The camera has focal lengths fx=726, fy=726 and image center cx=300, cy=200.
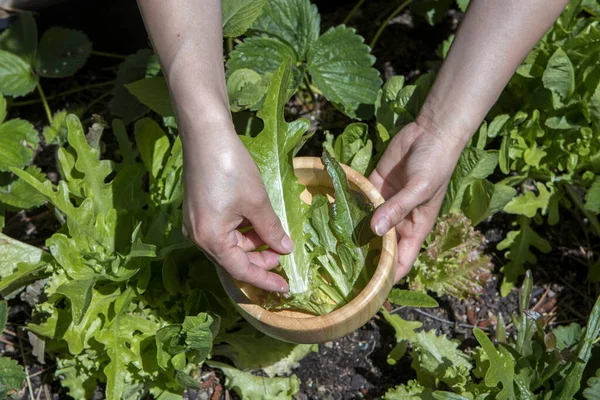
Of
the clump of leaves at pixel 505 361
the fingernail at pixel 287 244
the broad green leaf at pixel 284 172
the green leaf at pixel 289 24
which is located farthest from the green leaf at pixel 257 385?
the green leaf at pixel 289 24

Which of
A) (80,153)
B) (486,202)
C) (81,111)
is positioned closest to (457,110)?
(486,202)

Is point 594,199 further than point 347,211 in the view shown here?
Yes

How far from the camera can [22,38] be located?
6.31 ft

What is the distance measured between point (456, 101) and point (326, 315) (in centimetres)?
49

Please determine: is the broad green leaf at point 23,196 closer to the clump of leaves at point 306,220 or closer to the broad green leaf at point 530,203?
the clump of leaves at point 306,220

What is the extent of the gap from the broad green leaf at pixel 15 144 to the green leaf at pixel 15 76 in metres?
0.16

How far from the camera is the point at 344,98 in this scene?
5.70 feet

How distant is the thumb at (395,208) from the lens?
1262 mm

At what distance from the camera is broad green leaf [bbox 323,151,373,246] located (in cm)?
132

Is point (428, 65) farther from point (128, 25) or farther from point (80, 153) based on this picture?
point (80, 153)

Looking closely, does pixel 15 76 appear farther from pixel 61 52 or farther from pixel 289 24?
pixel 289 24

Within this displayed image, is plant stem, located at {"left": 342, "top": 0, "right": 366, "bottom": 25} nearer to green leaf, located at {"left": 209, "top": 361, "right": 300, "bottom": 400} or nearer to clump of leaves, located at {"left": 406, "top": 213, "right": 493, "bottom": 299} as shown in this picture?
clump of leaves, located at {"left": 406, "top": 213, "right": 493, "bottom": 299}

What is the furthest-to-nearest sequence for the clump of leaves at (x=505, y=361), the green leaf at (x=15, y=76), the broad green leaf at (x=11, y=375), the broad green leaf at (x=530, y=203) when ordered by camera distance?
the green leaf at (x=15, y=76) < the broad green leaf at (x=530, y=203) < the broad green leaf at (x=11, y=375) < the clump of leaves at (x=505, y=361)

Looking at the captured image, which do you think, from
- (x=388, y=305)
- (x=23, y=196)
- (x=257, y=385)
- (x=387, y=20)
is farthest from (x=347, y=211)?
(x=387, y=20)
